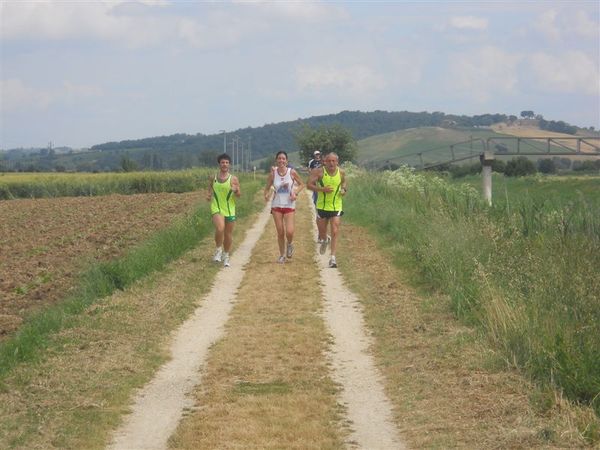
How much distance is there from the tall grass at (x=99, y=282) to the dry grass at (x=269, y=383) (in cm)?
182

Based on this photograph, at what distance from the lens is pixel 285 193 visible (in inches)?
708

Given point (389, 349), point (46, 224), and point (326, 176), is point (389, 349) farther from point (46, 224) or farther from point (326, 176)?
point (46, 224)

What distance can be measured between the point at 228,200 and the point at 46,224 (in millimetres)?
16687

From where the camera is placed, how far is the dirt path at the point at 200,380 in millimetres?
7730

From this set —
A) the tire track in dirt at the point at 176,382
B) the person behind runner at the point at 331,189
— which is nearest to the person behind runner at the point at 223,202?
the person behind runner at the point at 331,189

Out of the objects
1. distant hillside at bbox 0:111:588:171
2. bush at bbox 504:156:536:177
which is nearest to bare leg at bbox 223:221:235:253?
bush at bbox 504:156:536:177

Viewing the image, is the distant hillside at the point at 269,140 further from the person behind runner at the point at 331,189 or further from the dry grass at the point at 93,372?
the dry grass at the point at 93,372

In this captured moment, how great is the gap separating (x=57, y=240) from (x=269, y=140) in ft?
452

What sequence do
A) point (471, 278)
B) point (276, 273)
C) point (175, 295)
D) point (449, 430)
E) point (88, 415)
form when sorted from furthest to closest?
point (276, 273), point (175, 295), point (471, 278), point (88, 415), point (449, 430)

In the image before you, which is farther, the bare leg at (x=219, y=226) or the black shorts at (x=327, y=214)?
the bare leg at (x=219, y=226)

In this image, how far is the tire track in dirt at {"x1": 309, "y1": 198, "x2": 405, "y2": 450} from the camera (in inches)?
304

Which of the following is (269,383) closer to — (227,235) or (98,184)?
(227,235)

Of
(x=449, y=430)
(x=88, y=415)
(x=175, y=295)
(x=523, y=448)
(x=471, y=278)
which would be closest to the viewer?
(x=523, y=448)

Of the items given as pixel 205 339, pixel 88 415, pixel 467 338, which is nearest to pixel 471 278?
pixel 467 338
